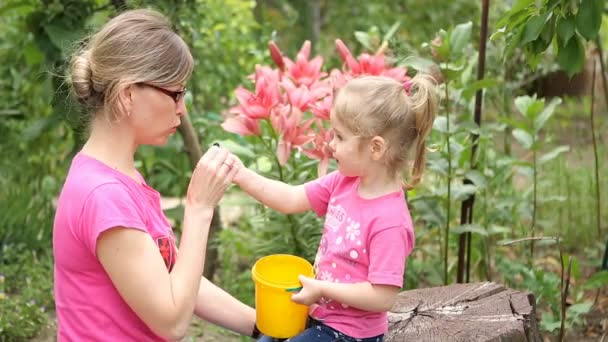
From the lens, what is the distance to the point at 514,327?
2.22 metres

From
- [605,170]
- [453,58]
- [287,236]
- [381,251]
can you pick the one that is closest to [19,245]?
[287,236]

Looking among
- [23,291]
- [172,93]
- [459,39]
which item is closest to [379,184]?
[172,93]

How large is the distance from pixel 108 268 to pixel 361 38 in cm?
192

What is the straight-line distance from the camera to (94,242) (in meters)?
1.84

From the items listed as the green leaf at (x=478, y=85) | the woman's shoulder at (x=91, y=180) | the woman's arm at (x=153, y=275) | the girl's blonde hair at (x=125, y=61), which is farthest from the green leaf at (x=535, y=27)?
the woman's shoulder at (x=91, y=180)

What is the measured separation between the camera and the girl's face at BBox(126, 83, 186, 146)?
1.90m

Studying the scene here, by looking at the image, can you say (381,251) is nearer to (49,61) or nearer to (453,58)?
(453,58)

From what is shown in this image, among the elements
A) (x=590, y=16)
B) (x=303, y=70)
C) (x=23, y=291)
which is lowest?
(x=23, y=291)

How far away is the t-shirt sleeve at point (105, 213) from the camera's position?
5.97 ft

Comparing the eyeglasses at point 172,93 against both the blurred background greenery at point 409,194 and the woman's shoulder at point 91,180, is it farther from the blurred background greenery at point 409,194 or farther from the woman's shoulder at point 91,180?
the blurred background greenery at point 409,194

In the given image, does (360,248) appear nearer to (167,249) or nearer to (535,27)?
(167,249)

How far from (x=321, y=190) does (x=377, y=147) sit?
11.8 inches

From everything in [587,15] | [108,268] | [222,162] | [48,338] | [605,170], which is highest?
[587,15]

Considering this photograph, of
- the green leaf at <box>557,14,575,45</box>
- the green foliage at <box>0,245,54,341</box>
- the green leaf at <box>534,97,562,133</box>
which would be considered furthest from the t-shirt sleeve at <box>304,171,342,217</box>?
the green foliage at <box>0,245,54,341</box>
